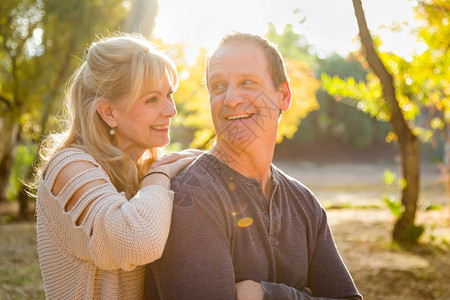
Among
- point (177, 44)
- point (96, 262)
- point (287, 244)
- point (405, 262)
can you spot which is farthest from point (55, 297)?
point (177, 44)

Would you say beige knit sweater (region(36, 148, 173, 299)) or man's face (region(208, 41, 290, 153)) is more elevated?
man's face (region(208, 41, 290, 153))

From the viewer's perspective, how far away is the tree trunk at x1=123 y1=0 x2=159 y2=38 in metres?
4.61

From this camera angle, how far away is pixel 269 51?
89.1 inches

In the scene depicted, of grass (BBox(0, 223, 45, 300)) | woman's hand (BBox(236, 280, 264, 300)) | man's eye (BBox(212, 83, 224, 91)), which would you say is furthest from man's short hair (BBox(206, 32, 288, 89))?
grass (BBox(0, 223, 45, 300))

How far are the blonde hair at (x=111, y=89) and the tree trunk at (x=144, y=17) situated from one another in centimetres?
226

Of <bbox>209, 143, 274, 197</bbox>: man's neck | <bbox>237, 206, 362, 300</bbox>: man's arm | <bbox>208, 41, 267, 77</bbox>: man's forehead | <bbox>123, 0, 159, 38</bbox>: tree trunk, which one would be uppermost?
<bbox>123, 0, 159, 38</bbox>: tree trunk

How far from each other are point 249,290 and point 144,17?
355cm

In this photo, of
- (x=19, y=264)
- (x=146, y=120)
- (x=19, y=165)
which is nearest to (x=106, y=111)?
(x=146, y=120)

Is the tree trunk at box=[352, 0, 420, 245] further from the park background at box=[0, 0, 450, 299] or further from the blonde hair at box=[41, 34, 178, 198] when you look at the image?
the blonde hair at box=[41, 34, 178, 198]

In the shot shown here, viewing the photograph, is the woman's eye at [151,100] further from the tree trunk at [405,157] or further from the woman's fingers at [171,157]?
the tree trunk at [405,157]

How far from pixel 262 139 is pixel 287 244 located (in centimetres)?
52

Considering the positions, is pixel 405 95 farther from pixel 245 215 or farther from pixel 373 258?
pixel 245 215

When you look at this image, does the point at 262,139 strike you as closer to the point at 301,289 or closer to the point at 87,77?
the point at 301,289

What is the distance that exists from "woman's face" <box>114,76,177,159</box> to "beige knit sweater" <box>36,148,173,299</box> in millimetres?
339
